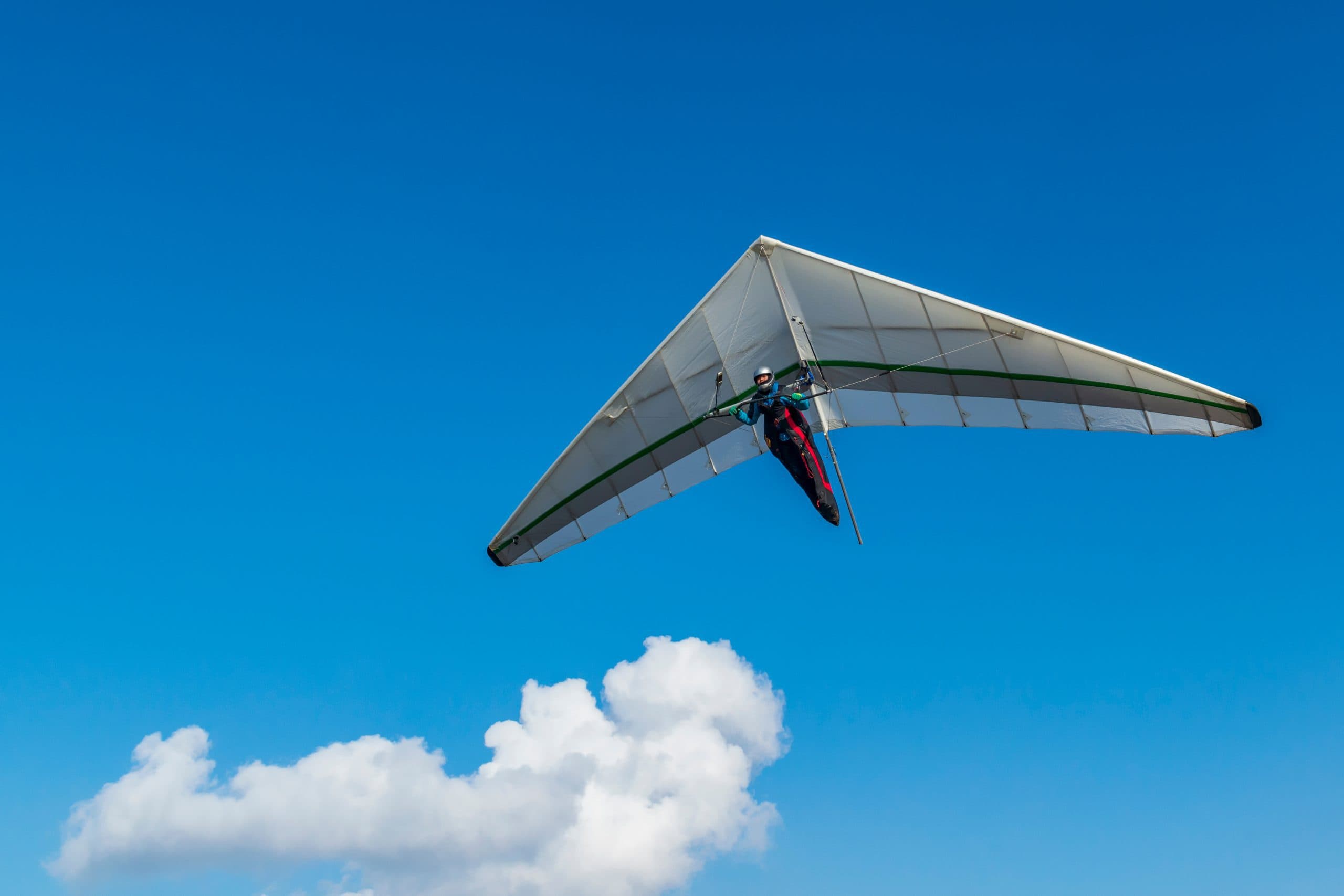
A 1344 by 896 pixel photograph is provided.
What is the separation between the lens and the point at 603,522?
21625 millimetres

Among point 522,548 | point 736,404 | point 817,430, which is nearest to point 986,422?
point 817,430

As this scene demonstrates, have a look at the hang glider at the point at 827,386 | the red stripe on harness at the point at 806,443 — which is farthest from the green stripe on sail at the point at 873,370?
the red stripe on harness at the point at 806,443

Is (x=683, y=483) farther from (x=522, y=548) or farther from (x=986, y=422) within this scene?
(x=986, y=422)

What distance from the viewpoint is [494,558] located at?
21.8m

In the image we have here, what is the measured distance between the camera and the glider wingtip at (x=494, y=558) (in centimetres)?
2177

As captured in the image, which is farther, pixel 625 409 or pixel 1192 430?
pixel 625 409

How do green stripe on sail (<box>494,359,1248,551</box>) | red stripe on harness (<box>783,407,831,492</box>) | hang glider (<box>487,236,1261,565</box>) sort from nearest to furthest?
1. green stripe on sail (<box>494,359,1248,551</box>)
2. hang glider (<box>487,236,1261,565</box>)
3. red stripe on harness (<box>783,407,831,492</box>)

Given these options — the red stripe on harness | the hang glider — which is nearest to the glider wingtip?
the hang glider

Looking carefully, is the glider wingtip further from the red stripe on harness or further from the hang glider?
the red stripe on harness

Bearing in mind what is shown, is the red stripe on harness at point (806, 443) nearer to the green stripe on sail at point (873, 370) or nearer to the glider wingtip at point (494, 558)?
the green stripe on sail at point (873, 370)

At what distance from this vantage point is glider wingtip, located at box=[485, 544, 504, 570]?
71.4ft

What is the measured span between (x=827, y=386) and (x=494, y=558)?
7227mm

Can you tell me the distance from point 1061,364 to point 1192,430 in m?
2.08

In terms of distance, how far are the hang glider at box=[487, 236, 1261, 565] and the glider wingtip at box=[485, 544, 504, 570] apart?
2 centimetres
